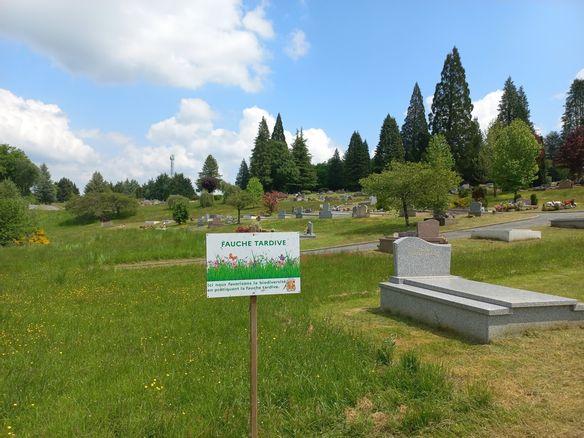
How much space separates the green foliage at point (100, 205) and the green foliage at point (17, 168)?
112 ft

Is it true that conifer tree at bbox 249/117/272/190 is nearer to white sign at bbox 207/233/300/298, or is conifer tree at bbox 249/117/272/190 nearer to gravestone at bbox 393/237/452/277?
gravestone at bbox 393/237/452/277

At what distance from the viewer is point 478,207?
112ft

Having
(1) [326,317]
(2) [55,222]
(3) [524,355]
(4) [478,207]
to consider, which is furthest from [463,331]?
(2) [55,222]

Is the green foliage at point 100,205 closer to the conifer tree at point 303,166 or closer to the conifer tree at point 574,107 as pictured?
the conifer tree at point 303,166

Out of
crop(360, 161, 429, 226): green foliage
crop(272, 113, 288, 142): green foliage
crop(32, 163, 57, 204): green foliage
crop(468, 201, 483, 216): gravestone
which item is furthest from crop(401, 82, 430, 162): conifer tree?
crop(32, 163, 57, 204): green foliage

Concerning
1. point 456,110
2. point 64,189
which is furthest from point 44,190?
point 456,110

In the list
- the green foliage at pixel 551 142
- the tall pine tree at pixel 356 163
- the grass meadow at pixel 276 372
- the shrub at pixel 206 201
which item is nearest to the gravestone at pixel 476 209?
the grass meadow at pixel 276 372

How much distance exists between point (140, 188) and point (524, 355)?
14157cm

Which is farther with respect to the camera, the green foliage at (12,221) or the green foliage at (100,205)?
the green foliage at (100,205)

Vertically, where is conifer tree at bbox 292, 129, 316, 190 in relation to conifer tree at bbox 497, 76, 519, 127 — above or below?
below

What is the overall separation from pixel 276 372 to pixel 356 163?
92.2 m

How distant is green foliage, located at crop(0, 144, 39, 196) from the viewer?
92.3 metres

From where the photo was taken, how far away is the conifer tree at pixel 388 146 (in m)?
86.4

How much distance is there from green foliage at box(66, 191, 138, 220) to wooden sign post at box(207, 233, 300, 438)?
66.9 m
